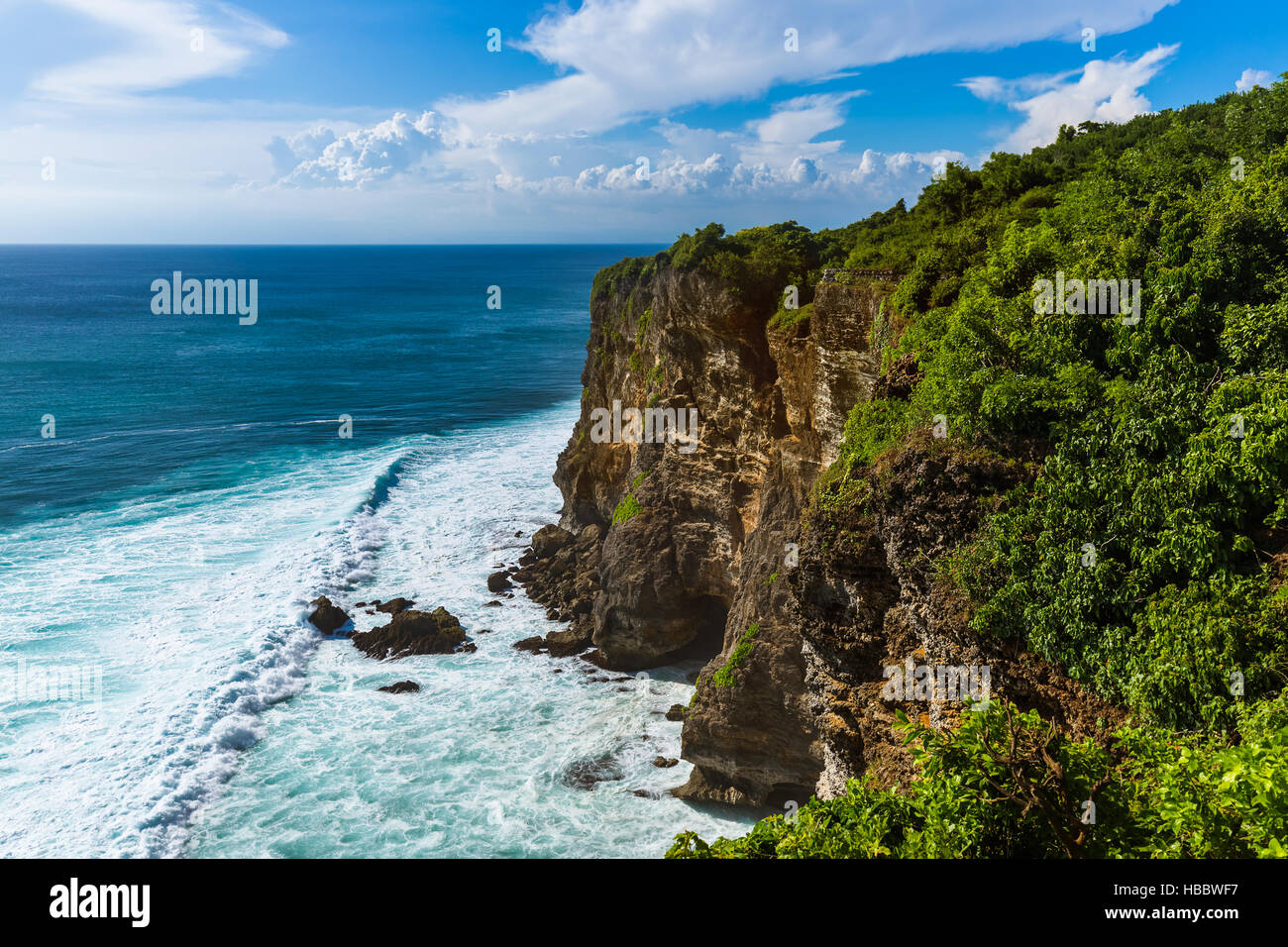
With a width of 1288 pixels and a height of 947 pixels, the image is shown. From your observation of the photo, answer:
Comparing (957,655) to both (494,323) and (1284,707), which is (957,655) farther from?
(494,323)

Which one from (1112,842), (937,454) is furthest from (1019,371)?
(1112,842)

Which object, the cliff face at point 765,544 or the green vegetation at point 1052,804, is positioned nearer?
the green vegetation at point 1052,804

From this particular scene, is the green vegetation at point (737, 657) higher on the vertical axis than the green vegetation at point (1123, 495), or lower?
lower

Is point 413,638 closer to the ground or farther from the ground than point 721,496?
closer to the ground

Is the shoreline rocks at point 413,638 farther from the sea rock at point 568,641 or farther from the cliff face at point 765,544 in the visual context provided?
the cliff face at point 765,544

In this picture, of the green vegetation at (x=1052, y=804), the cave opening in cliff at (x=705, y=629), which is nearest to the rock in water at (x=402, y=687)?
the cave opening in cliff at (x=705, y=629)

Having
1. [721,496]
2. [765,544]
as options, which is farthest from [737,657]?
[721,496]

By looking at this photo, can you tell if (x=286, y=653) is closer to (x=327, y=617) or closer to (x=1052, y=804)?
(x=327, y=617)
